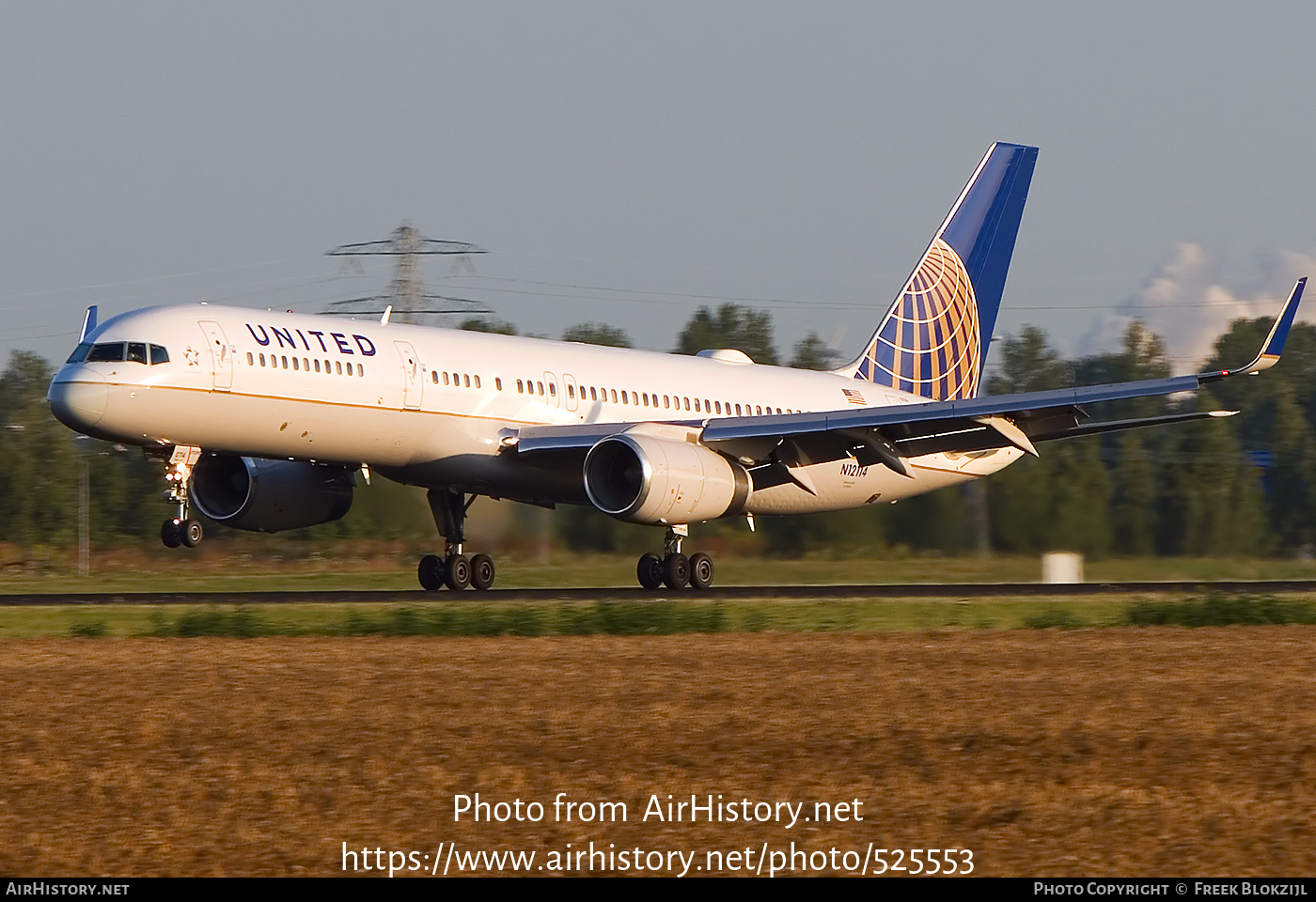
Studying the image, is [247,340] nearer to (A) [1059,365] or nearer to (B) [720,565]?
(B) [720,565]

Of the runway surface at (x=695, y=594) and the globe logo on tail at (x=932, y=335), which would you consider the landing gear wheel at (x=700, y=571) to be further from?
the globe logo on tail at (x=932, y=335)

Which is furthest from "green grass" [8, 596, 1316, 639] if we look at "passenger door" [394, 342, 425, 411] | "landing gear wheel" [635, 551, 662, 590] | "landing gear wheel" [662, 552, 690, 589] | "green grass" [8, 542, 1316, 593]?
"green grass" [8, 542, 1316, 593]

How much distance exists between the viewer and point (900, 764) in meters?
10.1

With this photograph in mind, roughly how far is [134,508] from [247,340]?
23.8 meters

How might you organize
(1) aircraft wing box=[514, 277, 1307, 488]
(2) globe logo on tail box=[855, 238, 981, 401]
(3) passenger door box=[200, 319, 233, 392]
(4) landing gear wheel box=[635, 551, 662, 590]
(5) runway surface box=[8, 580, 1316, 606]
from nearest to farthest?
(3) passenger door box=[200, 319, 233, 392], (5) runway surface box=[8, 580, 1316, 606], (1) aircraft wing box=[514, 277, 1307, 488], (4) landing gear wheel box=[635, 551, 662, 590], (2) globe logo on tail box=[855, 238, 981, 401]

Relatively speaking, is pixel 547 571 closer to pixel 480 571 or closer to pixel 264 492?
pixel 480 571

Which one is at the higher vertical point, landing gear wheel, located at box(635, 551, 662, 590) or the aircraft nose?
the aircraft nose

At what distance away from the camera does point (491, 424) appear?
A: 25375 millimetres

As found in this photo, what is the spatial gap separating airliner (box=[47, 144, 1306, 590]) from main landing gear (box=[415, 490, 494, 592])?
0.11 feet

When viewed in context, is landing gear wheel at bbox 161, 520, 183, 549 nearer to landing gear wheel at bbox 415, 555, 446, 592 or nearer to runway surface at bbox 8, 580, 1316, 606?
runway surface at bbox 8, 580, 1316, 606

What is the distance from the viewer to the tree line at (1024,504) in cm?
3083

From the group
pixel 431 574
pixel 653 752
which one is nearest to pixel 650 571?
pixel 431 574

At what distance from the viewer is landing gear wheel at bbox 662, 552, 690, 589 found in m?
26.1

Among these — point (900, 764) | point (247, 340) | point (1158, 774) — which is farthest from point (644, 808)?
point (247, 340)
